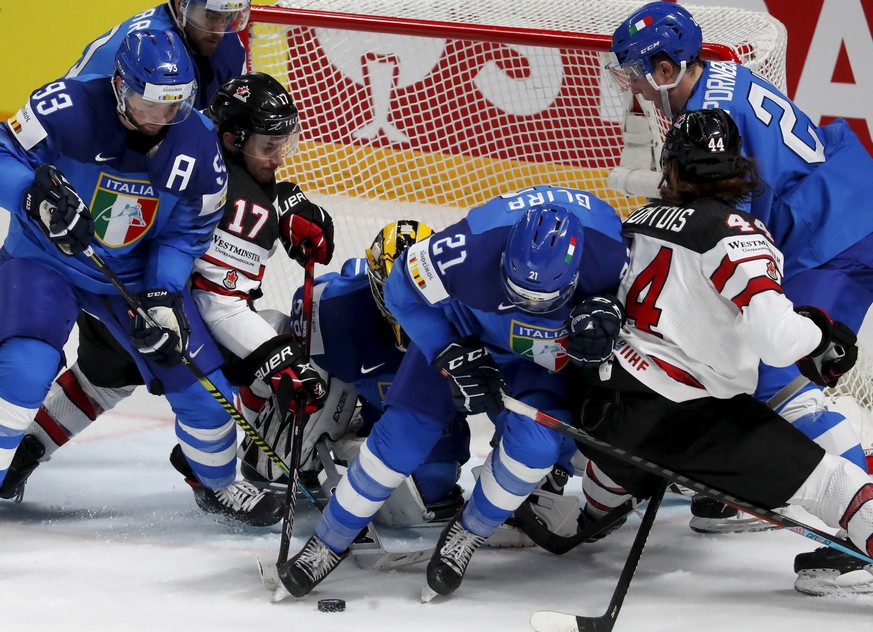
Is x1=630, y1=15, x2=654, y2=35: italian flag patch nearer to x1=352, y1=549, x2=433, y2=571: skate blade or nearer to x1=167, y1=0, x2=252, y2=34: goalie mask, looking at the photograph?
x1=167, y1=0, x2=252, y2=34: goalie mask

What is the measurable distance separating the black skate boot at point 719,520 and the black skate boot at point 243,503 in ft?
3.64

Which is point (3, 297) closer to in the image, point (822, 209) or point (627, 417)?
point (627, 417)

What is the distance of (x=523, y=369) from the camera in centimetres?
276

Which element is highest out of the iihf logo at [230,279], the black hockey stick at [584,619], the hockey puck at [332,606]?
the iihf logo at [230,279]

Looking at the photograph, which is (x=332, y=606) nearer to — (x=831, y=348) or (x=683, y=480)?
(x=683, y=480)

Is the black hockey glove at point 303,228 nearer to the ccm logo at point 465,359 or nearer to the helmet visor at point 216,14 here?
the helmet visor at point 216,14

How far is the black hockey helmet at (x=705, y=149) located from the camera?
2.56 metres

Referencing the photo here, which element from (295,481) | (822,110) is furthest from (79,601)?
(822,110)

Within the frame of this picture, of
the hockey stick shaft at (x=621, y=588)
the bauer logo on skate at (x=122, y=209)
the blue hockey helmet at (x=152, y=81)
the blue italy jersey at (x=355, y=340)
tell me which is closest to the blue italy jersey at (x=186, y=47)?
the blue hockey helmet at (x=152, y=81)

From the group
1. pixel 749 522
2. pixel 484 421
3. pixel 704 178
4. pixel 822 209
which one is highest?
pixel 704 178

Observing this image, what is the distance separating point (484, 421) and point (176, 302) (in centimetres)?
152

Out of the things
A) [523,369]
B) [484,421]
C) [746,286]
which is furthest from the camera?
[484,421]

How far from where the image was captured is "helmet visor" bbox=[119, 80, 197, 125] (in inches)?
106

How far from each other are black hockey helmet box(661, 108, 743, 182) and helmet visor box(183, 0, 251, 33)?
127 cm
